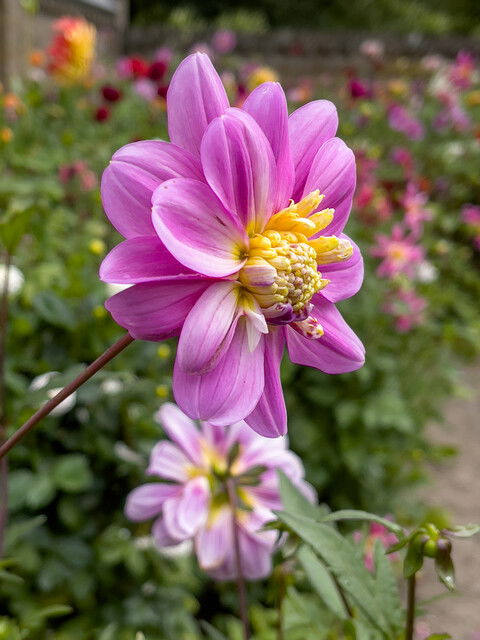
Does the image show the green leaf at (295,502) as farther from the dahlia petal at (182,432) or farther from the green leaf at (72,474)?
the green leaf at (72,474)

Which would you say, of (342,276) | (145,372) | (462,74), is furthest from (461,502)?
(342,276)

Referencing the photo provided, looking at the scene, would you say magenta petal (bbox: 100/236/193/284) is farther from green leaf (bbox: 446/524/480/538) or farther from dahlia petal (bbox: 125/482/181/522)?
dahlia petal (bbox: 125/482/181/522)

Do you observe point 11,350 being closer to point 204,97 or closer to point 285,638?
point 285,638

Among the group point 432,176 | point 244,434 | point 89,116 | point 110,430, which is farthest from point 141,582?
point 432,176

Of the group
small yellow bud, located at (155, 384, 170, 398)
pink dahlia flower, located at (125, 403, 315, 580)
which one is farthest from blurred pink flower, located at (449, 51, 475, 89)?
pink dahlia flower, located at (125, 403, 315, 580)

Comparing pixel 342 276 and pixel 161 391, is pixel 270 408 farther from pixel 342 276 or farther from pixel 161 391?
pixel 161 391

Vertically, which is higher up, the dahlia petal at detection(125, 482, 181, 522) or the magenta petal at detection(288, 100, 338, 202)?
the magenta petal at detection(288, 100, 338, 202)
